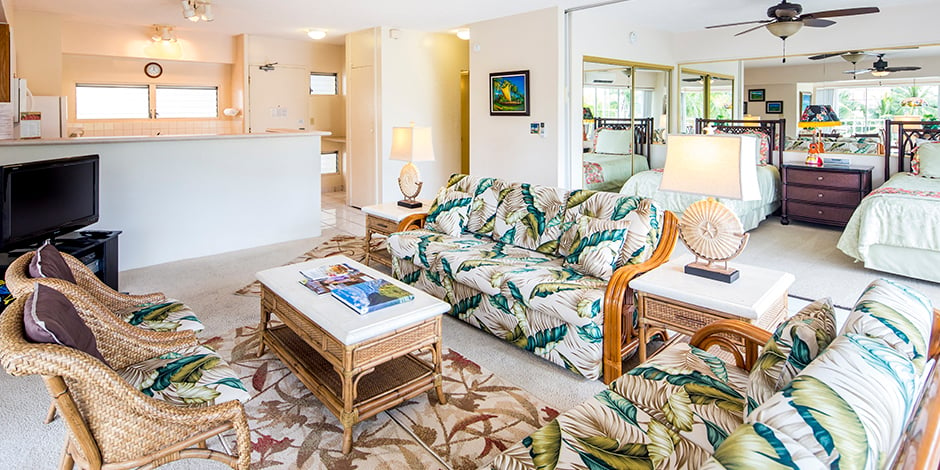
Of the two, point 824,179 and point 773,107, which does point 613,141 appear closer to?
point 773,107

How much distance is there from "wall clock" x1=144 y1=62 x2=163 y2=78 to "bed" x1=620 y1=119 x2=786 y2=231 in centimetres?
660

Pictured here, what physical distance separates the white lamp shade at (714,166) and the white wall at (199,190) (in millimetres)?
4281

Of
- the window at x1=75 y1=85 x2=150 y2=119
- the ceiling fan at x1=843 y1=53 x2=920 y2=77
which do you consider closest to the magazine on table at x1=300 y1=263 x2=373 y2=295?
the window at x1=75 y1=85 x2=150 y2=119

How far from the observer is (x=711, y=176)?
2592mm

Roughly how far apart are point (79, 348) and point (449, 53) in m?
7.18

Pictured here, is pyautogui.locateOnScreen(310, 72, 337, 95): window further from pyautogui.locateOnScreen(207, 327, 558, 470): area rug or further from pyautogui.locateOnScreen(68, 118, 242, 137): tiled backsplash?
pyautogui.locateOnScreen(207, 327, 558, 470): area rug

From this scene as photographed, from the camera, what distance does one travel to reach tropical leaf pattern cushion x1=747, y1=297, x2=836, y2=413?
1.44 meters

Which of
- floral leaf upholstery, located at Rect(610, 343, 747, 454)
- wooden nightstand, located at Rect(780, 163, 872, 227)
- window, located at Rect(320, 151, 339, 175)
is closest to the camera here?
floral leaf upholstery, located at Rect(610, 343, 747, 454)

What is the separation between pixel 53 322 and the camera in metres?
1.59

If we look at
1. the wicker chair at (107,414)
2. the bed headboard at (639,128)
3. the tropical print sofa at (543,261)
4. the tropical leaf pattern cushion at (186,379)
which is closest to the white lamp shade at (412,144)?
the tropical print sofa at (543,261)

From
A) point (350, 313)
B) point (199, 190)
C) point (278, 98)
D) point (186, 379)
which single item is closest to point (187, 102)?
point (278, 98)

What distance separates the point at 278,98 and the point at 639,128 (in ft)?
17.5

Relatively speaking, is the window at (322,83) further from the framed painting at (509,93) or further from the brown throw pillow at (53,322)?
the brown throw pillow at (53,322)

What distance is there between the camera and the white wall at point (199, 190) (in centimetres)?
477
